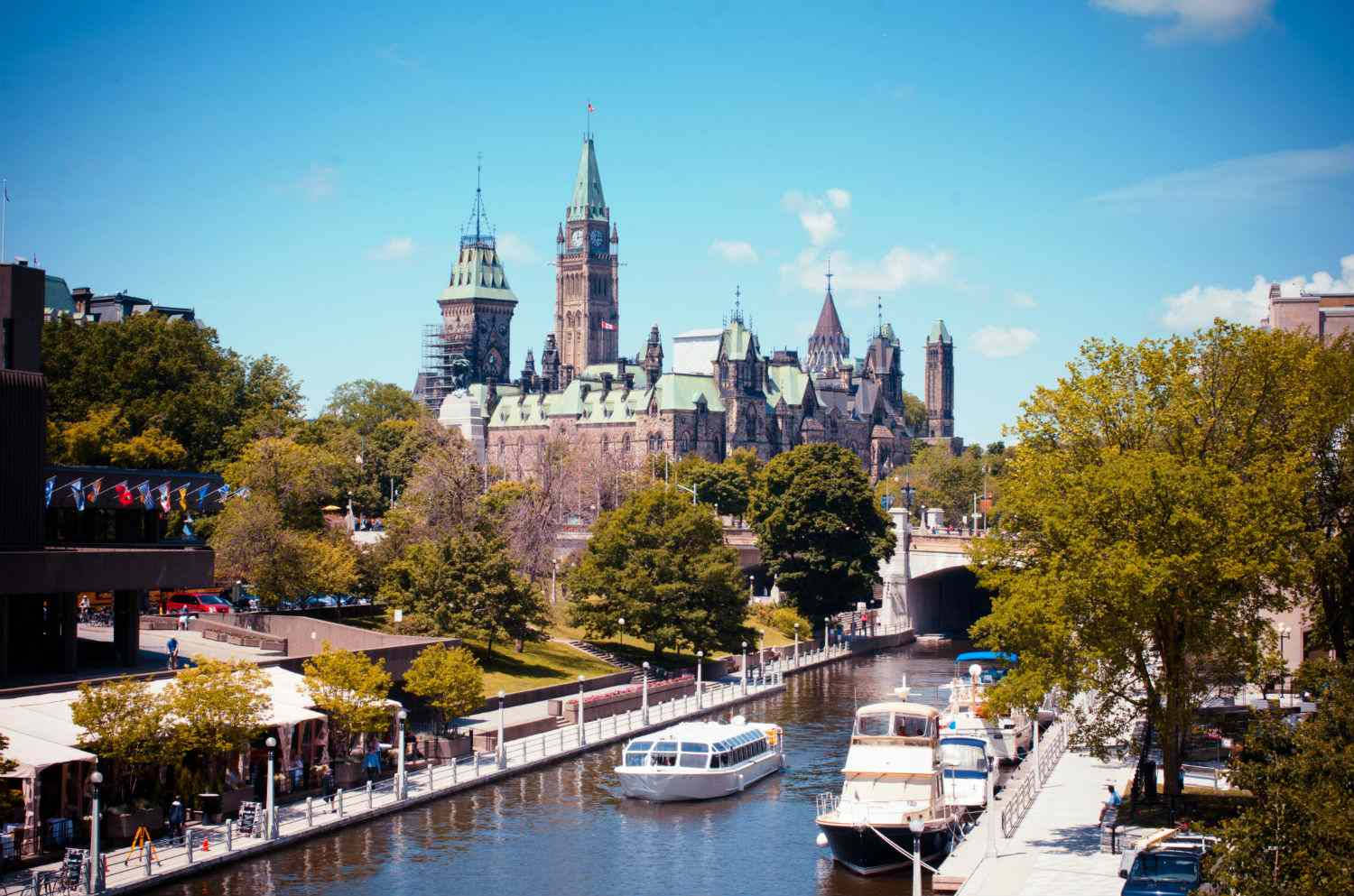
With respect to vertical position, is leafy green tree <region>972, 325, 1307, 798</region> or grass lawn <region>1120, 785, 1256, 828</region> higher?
leafy green tree <region>972, 325, 1307, 798</region>

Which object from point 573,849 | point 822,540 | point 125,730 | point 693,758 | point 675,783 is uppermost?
point 822,540

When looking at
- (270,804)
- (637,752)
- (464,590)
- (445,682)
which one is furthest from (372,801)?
(464,590)

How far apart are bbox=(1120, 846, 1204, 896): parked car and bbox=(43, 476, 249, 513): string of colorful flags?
35.4 m

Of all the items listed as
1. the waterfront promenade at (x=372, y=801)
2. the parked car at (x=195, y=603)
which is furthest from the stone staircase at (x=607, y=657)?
the parked car at (x=195, y=603)

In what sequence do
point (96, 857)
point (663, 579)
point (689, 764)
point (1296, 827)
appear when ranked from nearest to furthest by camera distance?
point (1296, 827) < point (96, 857) < point (689, 764) < point (663, 579)

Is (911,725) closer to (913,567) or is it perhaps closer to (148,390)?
(148,390)

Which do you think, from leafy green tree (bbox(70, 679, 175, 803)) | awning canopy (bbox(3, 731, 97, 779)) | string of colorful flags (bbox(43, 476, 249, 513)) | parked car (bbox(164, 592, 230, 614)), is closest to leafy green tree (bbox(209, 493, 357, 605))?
parked car (bbox(164, 592, 230, 614))

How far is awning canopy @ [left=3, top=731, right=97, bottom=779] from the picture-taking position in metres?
39.3

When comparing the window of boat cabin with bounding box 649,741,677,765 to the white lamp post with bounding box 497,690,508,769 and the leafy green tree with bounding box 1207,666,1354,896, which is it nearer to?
the white lamp post with bounding box 497,690,508,769

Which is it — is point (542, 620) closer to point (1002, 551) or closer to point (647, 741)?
point (647, 741)

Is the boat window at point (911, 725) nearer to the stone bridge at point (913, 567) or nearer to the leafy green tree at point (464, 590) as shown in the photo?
the leafy green tree at point (464, 590)

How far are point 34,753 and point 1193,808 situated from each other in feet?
102

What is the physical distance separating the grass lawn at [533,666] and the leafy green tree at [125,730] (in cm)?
2495

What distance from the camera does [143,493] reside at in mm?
55625
